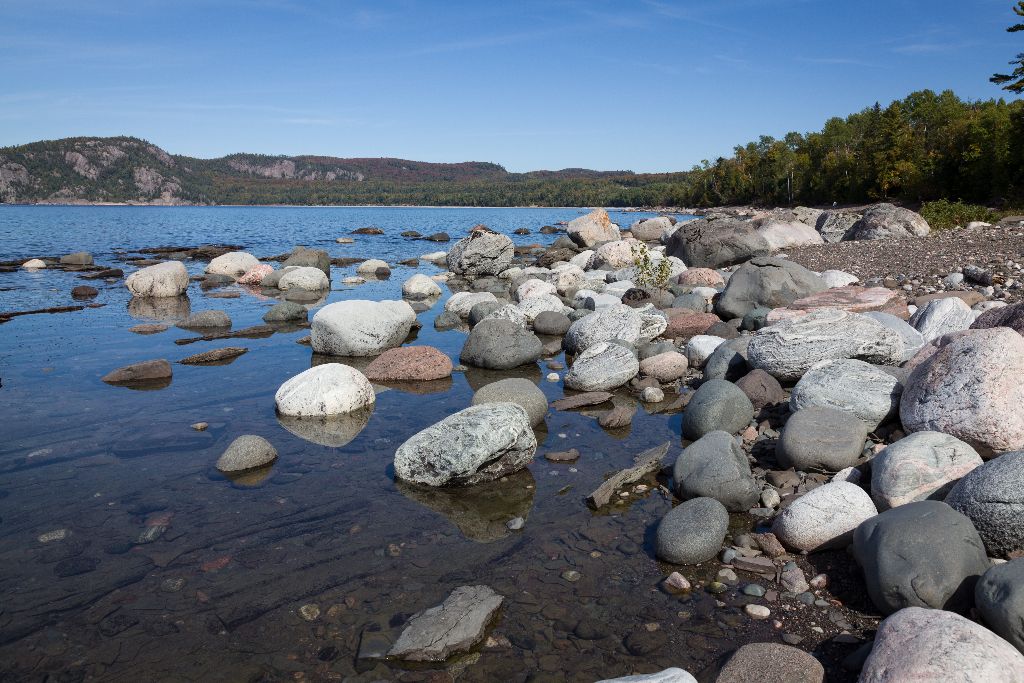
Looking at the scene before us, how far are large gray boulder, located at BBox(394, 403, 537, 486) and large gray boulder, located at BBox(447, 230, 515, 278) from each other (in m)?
21.3

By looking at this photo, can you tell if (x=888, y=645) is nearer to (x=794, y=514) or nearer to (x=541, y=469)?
(x=794, y=514)

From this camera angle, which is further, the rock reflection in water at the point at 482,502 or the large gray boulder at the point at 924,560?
the rock reflection in water at the point at 482,502

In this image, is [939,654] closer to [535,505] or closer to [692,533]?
[692,533]

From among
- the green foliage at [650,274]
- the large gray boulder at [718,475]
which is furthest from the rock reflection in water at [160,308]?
the large gray boulder at [718,475]

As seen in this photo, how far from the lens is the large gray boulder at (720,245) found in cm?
2303

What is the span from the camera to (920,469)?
5574mm

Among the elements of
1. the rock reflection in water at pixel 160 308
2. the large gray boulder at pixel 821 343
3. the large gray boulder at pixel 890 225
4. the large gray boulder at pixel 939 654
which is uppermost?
the large gray boulder at pixel 890 225

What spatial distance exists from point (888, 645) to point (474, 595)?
8.86 feet

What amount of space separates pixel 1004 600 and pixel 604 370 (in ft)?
22.4

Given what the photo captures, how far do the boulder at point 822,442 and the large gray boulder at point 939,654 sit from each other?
293 cm

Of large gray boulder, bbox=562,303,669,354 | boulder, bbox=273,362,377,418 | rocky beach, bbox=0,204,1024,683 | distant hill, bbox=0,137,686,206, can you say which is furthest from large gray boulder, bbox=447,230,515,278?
distant hill, bbox=0,137,686,206

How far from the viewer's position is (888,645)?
3.72 metres

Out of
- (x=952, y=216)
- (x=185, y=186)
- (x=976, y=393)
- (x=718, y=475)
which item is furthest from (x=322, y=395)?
(x=185, y=186)

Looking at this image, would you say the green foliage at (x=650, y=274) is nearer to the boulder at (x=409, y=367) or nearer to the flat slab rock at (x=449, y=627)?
the boulder at (x=409, y=367)
